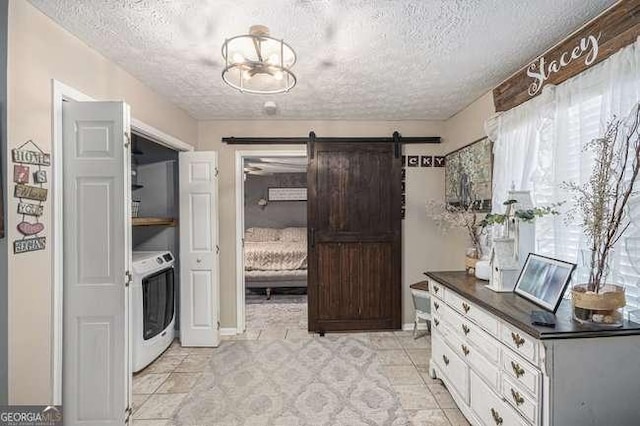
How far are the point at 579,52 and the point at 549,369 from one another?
171 cm

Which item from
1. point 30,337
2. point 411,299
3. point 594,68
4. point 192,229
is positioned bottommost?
point 411,299

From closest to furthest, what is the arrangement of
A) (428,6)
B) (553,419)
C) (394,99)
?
(553,419)
(428,6)
(394,99)

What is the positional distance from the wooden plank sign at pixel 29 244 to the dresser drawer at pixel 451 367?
2584mm

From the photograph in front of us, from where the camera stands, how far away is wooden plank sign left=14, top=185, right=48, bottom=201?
5.01 feet

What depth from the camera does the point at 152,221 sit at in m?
3.12

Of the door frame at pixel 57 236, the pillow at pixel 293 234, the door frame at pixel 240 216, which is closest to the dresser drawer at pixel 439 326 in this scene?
the door frame at pixel 240 216

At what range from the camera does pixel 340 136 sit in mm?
3740

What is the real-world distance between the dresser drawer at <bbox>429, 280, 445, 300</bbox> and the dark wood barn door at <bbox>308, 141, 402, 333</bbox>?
1034mm

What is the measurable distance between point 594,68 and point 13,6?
2.94 meters

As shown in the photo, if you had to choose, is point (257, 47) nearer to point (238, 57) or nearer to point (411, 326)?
point (238, 57)

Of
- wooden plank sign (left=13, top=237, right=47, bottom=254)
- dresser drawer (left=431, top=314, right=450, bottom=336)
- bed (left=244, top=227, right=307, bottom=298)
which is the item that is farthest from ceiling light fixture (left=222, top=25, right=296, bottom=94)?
bed (left=244, top=227, right=307, bottom=298)

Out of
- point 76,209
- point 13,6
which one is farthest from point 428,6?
point 76,209

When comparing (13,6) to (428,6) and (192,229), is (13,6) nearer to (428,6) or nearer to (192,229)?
(428,6)

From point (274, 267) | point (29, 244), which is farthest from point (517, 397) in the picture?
point (274, 267)
